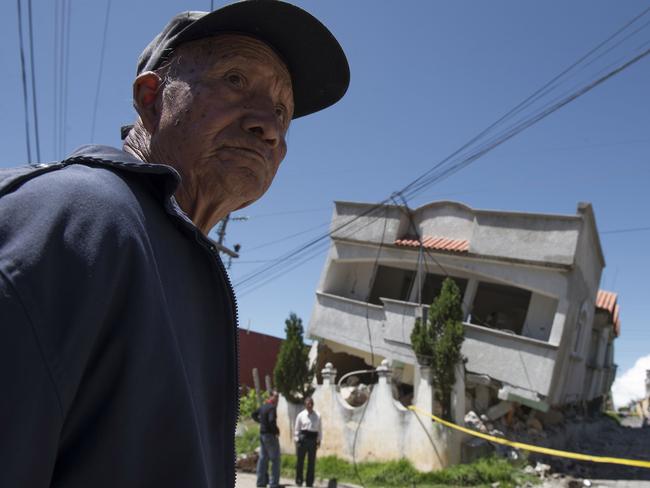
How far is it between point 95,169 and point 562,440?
17801 mm

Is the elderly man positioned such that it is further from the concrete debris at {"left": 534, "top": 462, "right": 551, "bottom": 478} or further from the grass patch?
the concrete debris at {"left": 534, "top": 462, "right": 551, "bottom": 478}

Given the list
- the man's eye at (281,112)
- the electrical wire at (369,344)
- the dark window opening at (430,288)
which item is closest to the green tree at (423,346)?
the electrical wire at (369,344)

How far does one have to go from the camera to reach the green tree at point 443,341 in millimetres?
12781

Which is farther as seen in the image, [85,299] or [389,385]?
[389,385]

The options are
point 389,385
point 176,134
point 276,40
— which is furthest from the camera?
point 389,385

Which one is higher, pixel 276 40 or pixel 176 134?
pixel 276 40

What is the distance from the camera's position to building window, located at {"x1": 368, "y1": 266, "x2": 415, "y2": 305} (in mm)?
20234

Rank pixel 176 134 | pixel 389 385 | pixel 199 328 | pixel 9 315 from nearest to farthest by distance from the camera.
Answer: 1. pixel 9 315
2. pixel 199 328
3. pixel 176 134
4. pixel 389 385

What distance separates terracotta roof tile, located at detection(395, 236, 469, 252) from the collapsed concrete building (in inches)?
1.7

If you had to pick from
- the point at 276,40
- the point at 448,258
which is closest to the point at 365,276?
the point at 448,258

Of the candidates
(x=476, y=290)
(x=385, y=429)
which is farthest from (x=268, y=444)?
(x=476, y=290)

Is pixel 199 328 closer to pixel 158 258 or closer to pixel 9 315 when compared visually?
pixel 158 258

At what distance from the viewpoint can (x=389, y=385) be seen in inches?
537

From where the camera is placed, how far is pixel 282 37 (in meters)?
1.49
